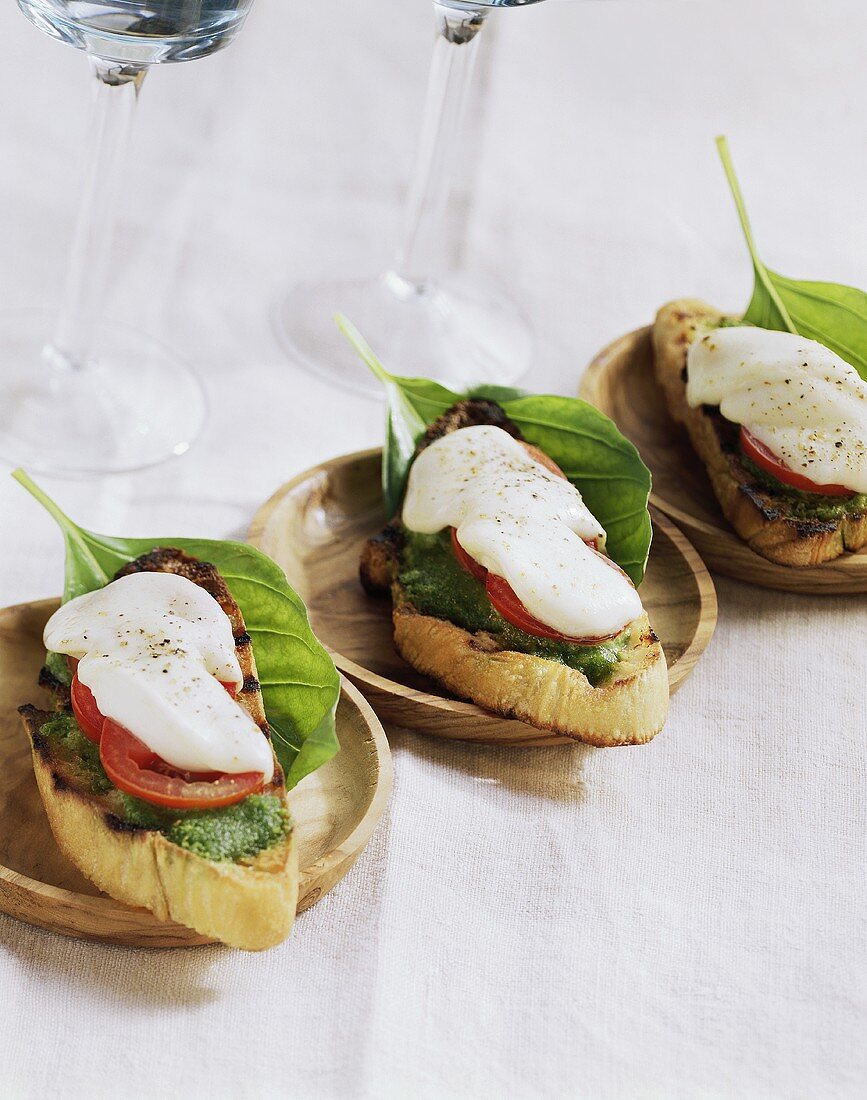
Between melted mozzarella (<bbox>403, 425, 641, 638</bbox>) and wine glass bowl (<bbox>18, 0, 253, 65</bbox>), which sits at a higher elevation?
wine glass bowl (<bbox>18, 0, 253, 65</bbox>)

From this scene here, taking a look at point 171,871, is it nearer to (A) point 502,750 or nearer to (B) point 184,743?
(B) point 184,743

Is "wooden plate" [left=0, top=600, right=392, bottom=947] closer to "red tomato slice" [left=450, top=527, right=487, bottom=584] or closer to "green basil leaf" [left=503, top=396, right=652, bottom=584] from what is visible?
"red tomato slice" [left=450, top=527, right=487, bottom=584]

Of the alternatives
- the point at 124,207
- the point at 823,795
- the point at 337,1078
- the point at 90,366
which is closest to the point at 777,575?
the point at 823,795

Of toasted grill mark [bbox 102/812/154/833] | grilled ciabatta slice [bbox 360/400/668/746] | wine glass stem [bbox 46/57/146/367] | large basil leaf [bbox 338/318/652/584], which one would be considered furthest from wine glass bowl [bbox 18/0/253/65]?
toasted grill mark [bbox 102/812/154/833]

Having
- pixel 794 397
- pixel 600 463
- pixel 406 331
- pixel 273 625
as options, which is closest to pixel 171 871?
pixel 273 625

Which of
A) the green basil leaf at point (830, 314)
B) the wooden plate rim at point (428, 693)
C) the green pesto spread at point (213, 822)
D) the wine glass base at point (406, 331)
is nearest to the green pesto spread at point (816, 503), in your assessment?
the wooden plate rim at point (428, 693)

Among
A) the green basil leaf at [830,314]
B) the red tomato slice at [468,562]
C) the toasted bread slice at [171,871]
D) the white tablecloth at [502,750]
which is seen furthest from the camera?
the green basil leaf at [830,314]

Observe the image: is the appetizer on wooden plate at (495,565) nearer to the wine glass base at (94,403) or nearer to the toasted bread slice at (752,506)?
the toasted bread slice at (752,506)
